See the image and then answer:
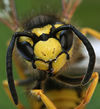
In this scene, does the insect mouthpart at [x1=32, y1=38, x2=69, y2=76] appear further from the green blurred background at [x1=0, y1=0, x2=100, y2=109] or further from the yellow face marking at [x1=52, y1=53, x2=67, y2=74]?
the green blurred background at [x1=0, y1=0, x2=100, y2=109]

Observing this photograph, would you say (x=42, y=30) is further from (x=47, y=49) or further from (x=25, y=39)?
(x=47, y=49)

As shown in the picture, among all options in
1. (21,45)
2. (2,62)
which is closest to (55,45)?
(21,45)

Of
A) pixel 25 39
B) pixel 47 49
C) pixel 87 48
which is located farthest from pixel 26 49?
pixel 87 48

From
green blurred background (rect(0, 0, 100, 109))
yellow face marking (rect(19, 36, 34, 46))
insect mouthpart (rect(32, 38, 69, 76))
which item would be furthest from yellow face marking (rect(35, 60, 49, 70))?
green blurred background (rect(0, 0, 100, 109))

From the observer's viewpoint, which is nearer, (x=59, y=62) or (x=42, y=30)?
(x=59, y=62)

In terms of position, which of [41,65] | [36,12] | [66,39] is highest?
[36,12]

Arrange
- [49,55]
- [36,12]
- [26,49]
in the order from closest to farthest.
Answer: [49,55] → [26,49] → [36,12]
